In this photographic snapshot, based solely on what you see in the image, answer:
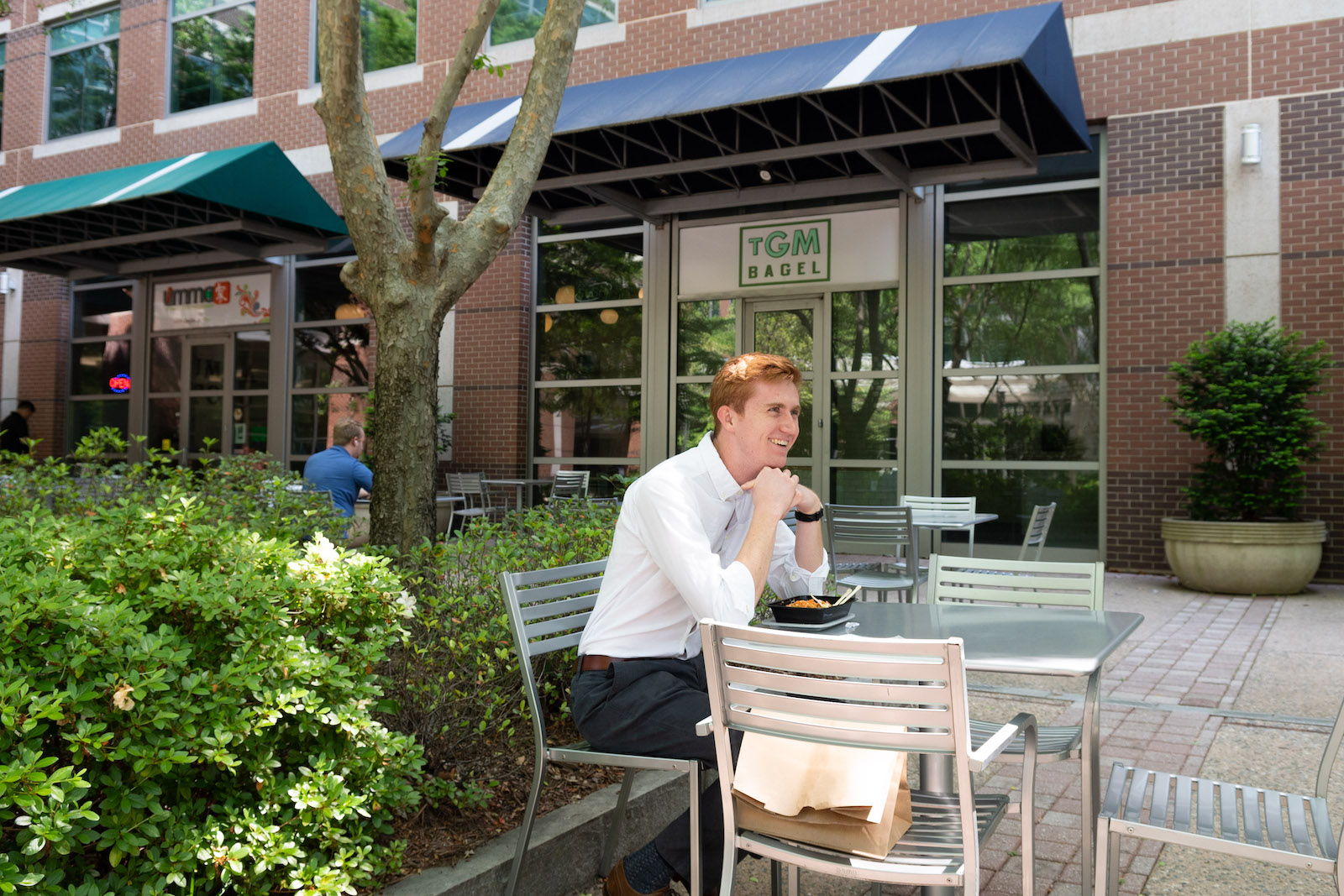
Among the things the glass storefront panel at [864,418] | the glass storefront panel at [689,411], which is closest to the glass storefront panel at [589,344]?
the glass storefront panel at [689,411]

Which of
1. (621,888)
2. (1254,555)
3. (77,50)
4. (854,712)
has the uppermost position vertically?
(77,50)

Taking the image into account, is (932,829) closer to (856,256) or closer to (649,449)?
(856,256)

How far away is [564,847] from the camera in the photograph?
3.00 metres

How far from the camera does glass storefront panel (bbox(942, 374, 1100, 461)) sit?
10562 millimetres

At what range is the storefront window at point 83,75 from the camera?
17.3 m

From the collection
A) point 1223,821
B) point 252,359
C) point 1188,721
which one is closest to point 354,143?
point 1223,821

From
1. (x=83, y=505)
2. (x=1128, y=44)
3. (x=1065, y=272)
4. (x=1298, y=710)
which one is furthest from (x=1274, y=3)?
(x=83, y=505)

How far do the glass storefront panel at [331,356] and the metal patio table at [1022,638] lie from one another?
1259cm

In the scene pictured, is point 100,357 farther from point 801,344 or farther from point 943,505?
point 943,505

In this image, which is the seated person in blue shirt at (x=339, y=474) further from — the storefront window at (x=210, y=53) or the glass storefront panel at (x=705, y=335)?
the storefront window at (x=210, y=53)

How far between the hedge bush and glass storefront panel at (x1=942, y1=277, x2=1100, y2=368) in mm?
9255

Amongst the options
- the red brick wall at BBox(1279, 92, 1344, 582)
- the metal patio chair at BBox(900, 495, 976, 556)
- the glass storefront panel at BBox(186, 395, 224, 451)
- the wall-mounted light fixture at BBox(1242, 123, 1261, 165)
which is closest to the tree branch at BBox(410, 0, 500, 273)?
the metal patio chair at BBox(900, 495, 976, 556)

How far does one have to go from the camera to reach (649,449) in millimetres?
12859

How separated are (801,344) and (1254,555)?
5087 mm
